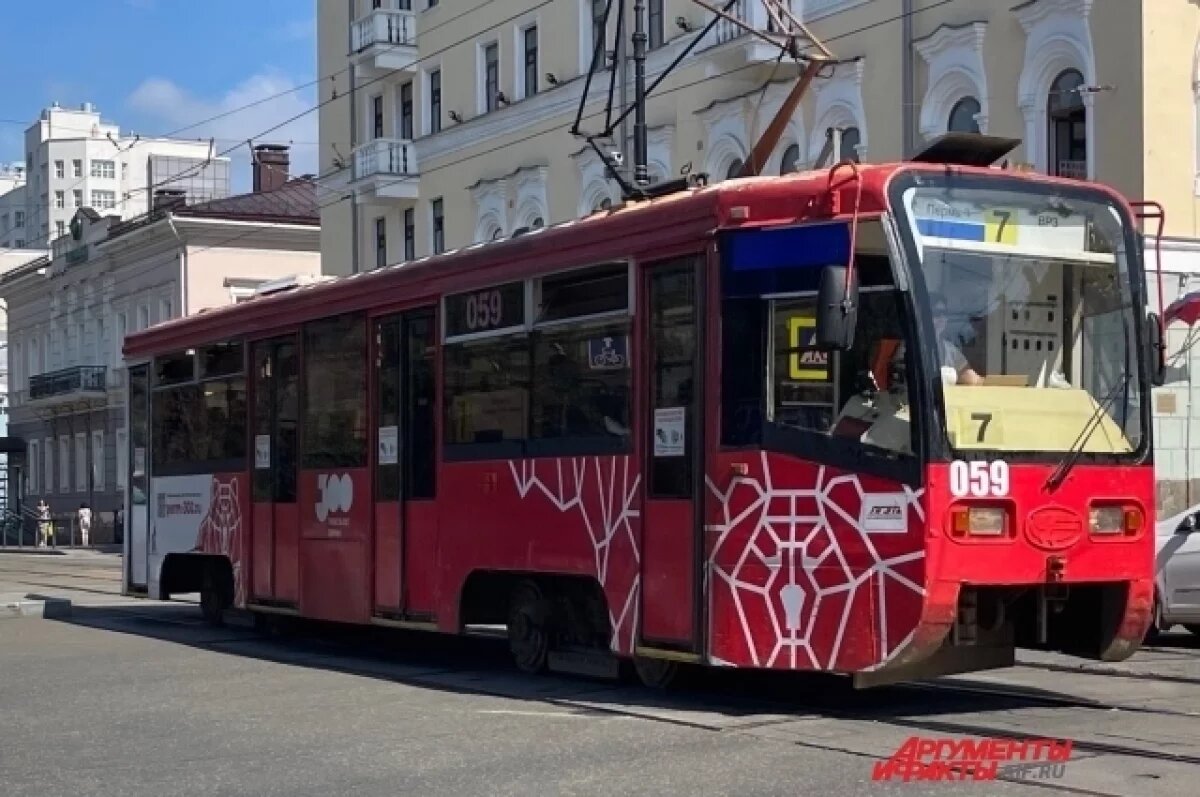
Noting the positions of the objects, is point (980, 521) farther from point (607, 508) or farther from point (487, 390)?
point (487, 390)

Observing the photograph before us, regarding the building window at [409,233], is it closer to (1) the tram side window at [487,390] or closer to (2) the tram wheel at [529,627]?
(1) the tram side window at [487,390]

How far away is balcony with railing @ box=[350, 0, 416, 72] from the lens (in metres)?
42.8

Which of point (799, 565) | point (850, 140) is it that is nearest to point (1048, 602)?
point (799, 565)

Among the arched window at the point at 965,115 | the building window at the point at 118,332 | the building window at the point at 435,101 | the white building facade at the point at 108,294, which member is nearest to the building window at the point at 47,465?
the white building facade at the point at 108,294

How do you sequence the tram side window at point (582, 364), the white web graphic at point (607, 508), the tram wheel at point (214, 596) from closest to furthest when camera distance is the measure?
the white web graphic at point (607, 508) < the tram side window at point (582, 364) < the tram wheel at point (214, 596)

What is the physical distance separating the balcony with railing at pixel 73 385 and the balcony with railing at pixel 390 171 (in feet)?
→ 70.4

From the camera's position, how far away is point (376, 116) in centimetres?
4578

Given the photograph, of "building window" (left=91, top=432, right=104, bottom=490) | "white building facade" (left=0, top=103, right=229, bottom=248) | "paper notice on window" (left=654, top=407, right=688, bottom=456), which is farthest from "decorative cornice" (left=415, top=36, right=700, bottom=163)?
"white building facade" (left=0, top=103, right=229, bottom=248)

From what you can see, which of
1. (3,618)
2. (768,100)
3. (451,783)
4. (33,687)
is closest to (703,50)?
(768,100)

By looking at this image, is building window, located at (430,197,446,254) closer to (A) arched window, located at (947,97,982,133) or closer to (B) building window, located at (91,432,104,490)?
(A) arched window, located at (947,97,982,133)

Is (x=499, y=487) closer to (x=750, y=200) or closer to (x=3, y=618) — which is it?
(x=750, y=200)

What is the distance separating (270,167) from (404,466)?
5036 centimetres

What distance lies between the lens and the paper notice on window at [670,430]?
11086 mm

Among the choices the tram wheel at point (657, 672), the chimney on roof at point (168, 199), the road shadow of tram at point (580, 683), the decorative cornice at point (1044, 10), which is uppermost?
the chimney on roof at point (168, 199)
